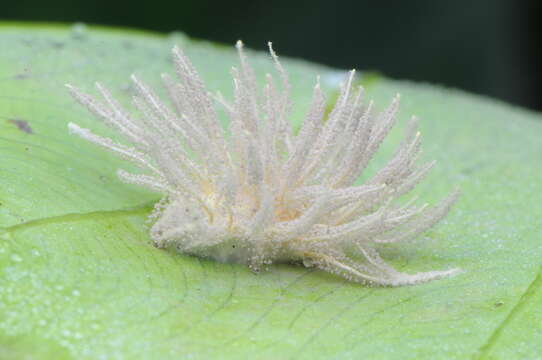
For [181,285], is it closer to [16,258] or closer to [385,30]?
[16,258]

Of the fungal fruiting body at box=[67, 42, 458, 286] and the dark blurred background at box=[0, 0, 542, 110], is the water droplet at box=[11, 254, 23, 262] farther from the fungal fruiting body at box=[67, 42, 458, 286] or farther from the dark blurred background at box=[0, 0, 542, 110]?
the dark blurred background at box=[0, 0, 542, 110]

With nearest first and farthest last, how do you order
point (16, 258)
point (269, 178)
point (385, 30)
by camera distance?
point (16, 258) → point (269, 178) → point (385, 30)

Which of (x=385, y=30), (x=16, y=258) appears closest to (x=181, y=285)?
(x=16, y=258)

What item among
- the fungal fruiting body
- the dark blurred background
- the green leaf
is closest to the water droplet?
the green leaf

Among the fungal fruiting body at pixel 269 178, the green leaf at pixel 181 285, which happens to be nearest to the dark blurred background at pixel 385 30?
the green leaf at pixel 181 285

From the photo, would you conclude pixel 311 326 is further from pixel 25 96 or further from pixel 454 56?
pixel 454 56

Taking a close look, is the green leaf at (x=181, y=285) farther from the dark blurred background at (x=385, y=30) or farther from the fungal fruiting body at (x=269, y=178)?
the dark blurred background at (x=385, y=30)

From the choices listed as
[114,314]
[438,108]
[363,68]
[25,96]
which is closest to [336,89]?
[438,108]
